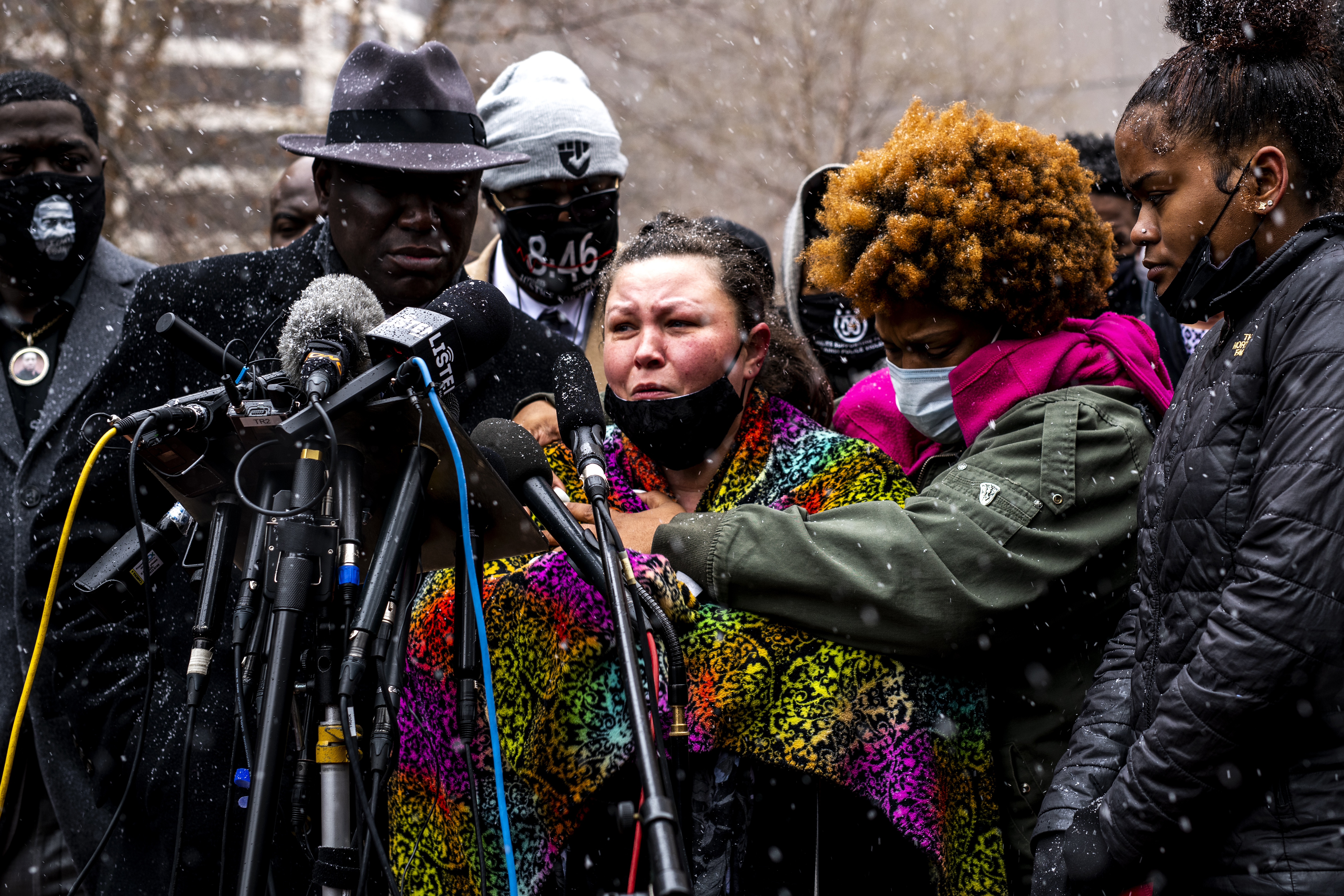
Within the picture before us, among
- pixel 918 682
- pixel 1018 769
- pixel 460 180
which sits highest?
pixel 460 180

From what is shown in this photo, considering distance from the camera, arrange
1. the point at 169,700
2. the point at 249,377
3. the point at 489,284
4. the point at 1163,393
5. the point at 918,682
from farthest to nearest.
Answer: the point at 169,700
the point at 1163,393
the point at 918,682
the point at 489,284
the point at 249,377

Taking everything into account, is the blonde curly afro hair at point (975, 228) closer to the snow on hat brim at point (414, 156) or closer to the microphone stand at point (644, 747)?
the snow on hat brim at point (414, 156)

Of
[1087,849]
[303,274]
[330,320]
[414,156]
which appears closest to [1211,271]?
[1087,849]

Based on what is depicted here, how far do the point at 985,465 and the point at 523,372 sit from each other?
1486mm

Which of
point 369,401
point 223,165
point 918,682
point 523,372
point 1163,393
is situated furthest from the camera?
point 223,165

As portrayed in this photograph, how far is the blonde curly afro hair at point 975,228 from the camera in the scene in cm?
289

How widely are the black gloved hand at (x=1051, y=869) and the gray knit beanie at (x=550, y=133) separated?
292cm

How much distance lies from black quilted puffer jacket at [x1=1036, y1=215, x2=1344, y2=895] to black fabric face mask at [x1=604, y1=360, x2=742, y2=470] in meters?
1.00

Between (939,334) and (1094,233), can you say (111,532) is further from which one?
(1094,233)

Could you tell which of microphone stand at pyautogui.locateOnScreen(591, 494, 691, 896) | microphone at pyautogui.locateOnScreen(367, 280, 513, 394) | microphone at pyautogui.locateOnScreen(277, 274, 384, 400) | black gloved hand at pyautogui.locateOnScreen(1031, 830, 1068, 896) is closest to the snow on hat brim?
microphone at pyautogui.locateOnScreen(367, 280, 513, 394)

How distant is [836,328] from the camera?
4.46m

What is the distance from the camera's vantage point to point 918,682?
2.58 metres

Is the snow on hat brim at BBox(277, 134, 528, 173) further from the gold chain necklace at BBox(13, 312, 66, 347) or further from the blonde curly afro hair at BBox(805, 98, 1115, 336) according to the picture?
the gold chain necklace at BBox(13, 312, 66, 347)

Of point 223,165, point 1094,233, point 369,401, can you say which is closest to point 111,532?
point 369,401
